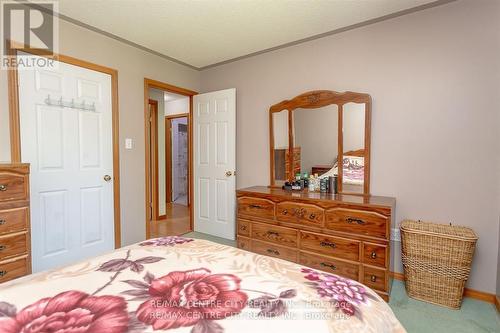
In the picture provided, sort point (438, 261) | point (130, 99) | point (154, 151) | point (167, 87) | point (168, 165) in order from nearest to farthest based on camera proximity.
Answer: point (438, 261), point (130, 99), point (167, 87), point (154, 151), point (168, 165)

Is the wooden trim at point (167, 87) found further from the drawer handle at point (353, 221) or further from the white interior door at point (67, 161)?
the drawer handle at point (353, 221)

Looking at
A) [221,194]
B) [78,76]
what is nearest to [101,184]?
[78,76]

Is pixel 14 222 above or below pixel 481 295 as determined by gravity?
above

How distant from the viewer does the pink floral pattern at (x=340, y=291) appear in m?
0.84

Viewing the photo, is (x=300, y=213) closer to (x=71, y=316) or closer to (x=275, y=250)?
(x=275, y=250)

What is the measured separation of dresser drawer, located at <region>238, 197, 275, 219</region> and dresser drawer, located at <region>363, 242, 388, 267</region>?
35.8 inches

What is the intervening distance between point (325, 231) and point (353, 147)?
0.93m

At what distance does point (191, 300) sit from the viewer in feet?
2.69

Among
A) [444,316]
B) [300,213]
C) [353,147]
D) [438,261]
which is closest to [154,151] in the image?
[300,213]

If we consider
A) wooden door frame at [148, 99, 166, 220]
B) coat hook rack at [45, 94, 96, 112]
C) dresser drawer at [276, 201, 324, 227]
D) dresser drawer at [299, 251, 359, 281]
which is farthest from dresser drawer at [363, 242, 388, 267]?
wooden door frame at [148, 99, 166, 220]

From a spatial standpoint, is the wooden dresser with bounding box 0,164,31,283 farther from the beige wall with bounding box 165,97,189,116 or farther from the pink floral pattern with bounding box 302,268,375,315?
the beige wall with bounding box 165,97,189,116

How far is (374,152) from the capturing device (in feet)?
8.21

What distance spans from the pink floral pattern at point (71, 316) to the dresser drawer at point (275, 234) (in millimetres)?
1837

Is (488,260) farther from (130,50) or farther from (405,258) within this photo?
(130,50)
